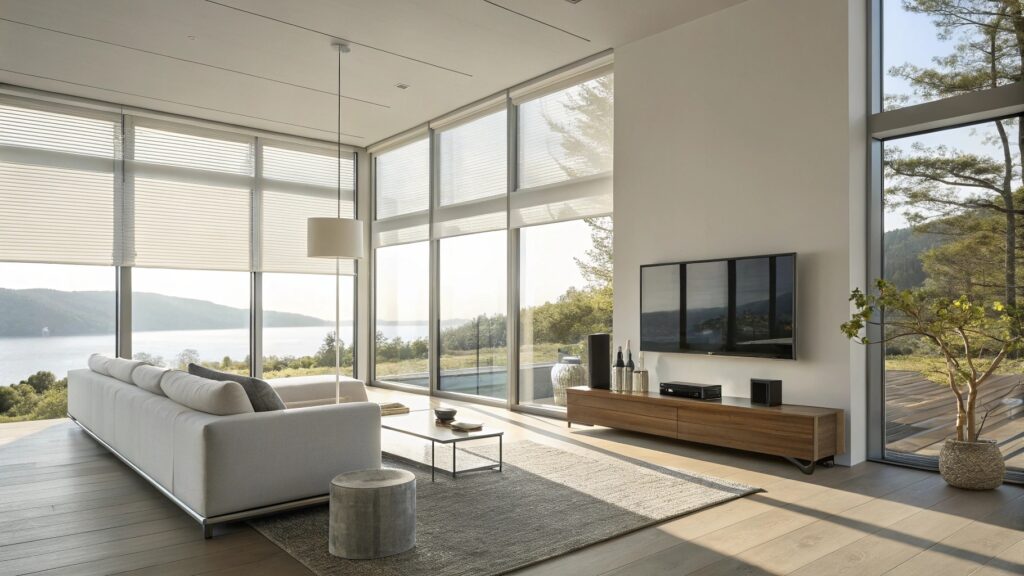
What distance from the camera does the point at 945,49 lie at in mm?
4387

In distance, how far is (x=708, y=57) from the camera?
5309mm

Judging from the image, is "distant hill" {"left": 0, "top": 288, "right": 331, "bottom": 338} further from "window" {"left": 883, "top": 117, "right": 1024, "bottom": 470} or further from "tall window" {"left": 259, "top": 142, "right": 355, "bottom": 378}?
"window" {"left": 883, "top": 117, "right": 1024, "bottom": 470}

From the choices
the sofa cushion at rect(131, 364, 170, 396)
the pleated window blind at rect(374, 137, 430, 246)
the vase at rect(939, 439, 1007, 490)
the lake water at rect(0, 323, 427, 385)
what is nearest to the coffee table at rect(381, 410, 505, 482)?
the sofa cushion at rect(131, 364, 170, 396)

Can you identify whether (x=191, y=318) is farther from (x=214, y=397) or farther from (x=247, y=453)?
(x=247, y=453)

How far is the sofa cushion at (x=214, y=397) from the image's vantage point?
3.26m

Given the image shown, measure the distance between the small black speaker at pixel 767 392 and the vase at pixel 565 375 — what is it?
6.48 feet

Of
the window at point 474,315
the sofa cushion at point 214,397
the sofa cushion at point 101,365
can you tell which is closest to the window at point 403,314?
the window at point 474,315

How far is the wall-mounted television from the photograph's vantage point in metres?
4.70

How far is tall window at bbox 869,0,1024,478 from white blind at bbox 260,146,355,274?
660cm

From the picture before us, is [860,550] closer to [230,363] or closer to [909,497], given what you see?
[909,497]

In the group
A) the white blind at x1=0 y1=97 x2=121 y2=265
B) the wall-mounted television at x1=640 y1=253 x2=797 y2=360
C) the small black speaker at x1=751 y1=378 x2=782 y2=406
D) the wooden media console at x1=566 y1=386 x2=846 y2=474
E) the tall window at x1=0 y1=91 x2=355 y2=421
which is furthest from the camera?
the tall window at x1=0 y1=91 x2=355 y2=421

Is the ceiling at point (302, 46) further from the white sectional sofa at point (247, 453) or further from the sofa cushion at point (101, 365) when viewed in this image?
the white sectional sofa at point (247, 453)

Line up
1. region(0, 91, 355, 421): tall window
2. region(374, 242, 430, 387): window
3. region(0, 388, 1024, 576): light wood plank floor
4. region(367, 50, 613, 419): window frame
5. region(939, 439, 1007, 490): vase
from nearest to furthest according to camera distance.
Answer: region(0, 388, 1024, 576): light wood plank floor < region(939, 439, 1007, 490): vase < region(367, 50, 613, 419): window frame < region(0, 91, 355, 421): tall window < region(374, 242, 430, 387): window

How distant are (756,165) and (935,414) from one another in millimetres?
2007
